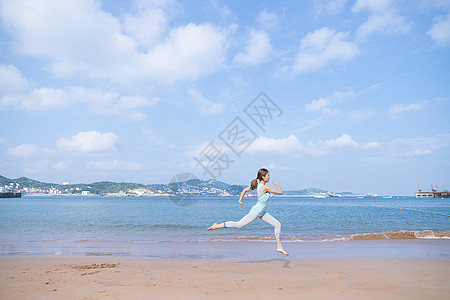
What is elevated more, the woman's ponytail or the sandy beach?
the woman's ponytail

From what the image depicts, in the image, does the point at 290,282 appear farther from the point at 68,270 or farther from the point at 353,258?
the point at 68,270

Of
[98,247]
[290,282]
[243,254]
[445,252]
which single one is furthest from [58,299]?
[445,252]

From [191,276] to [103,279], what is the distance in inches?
80.3

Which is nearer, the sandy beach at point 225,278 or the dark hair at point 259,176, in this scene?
the sandy beach at point 225,278

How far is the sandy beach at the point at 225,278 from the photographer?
5.93 meters

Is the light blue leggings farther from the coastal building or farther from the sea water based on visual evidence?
the coastal building

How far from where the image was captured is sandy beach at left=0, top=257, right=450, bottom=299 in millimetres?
5930

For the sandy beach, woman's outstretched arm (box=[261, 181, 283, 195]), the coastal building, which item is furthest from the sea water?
the coastal building

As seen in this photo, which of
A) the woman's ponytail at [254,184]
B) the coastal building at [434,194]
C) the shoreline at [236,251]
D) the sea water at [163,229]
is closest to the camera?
the woman's ponytail at [254,184]

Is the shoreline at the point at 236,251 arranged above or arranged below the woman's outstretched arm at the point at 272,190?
below

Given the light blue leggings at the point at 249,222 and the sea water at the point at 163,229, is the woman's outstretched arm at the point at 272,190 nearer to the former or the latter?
the light blue leggings at the point at 249,222

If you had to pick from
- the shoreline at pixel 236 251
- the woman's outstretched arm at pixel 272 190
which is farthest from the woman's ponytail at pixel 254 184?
the shoreline at pixel 236 251

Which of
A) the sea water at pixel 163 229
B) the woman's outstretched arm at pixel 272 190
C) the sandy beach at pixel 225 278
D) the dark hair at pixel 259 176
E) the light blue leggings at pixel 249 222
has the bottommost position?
the sea water at pixel 163 229

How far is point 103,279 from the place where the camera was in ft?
23.6
